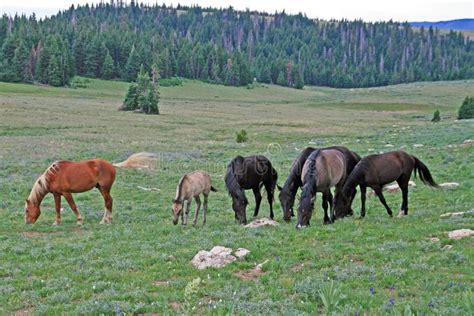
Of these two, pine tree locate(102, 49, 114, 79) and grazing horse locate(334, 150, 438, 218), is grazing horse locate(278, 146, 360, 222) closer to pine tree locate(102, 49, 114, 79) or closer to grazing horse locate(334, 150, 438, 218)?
grazing horse locate(334, 150, 438, 218)

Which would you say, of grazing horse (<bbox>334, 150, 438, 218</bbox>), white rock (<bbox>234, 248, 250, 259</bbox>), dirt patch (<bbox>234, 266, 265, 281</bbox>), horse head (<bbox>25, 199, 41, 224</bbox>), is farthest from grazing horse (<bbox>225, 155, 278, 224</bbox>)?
horse head (<bbox>25, 199, 41, 224</bbox>)

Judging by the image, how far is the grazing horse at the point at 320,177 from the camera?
43.1ft

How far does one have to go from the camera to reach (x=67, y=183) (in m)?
15.4

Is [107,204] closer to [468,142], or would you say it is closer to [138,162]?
[138,162]

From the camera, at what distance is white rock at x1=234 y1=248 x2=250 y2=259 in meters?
10.4

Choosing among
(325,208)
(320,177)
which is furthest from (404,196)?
(320,177)

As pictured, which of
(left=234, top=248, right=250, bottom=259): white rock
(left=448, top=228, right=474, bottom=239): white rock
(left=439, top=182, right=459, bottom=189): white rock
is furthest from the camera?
(left=439, top=182, right=459, bottom=189): white rock

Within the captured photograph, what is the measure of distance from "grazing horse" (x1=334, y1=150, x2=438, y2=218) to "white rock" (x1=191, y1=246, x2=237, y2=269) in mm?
5019

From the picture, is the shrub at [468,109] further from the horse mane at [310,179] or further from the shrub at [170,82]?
the shrub at [170,82]

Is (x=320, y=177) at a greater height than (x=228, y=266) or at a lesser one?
greater

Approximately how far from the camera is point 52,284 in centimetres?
935

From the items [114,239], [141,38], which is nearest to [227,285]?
[114,239]

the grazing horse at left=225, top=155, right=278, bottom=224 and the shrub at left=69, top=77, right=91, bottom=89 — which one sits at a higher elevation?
the shrub at left=69, top=77, right=91, bottom=89

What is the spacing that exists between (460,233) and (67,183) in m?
10.8
